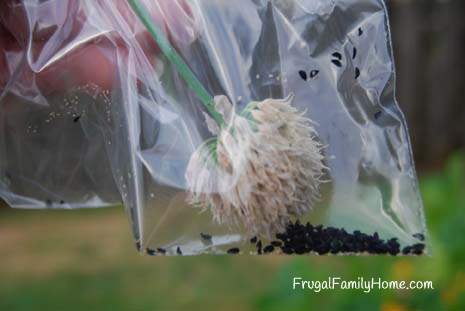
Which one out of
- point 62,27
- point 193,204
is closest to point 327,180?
point 193,204

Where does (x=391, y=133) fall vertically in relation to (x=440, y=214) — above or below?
above

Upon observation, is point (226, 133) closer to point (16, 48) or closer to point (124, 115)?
point (124, 115)

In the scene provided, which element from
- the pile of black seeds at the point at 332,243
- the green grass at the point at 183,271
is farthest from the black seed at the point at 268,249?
the green grass at the point at 183,271

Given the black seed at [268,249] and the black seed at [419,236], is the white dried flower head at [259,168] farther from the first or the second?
the black seed at [419,236]

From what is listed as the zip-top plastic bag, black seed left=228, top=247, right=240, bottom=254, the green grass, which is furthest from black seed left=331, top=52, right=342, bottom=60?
the green grass

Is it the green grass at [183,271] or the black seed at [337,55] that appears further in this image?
the green grass at [183,271]

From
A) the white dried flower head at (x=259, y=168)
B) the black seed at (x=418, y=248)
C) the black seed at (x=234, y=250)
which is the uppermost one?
the white dried flower head at (x=259, y=168)

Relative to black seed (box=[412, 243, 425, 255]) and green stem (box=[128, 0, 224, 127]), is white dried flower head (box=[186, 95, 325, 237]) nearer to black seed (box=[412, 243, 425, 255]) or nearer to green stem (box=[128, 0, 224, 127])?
green stem (box=[128, 0, 224, 127])
